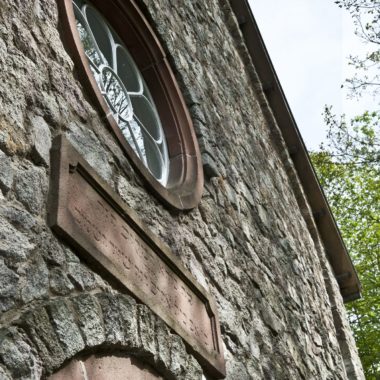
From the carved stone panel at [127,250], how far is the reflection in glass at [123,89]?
0.90m

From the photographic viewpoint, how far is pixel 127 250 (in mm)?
2949

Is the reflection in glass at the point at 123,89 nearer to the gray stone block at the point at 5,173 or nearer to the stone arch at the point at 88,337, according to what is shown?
the stone arch at the point at 88,337

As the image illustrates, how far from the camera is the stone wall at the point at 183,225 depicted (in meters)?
2.29

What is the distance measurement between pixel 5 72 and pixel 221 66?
3687 mm

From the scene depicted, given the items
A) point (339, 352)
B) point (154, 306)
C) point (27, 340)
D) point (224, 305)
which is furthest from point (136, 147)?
point (339, 352)

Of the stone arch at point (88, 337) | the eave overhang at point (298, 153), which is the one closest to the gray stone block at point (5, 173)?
the stone arch at point (88, 337)

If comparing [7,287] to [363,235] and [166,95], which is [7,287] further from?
[363,235]

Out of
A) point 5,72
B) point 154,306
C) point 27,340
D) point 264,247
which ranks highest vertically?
point 264,247

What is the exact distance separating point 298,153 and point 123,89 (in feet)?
12.9

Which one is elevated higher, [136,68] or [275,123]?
[275,123]

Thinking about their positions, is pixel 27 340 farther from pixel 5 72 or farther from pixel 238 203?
pixel 238 203

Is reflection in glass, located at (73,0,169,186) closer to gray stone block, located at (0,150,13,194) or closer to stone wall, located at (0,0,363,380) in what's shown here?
stone wall, located at (0,0,363,380)

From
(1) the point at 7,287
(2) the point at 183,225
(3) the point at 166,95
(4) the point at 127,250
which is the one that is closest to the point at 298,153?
(3) the point at 166,95

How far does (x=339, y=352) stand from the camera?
6426 millimetres
